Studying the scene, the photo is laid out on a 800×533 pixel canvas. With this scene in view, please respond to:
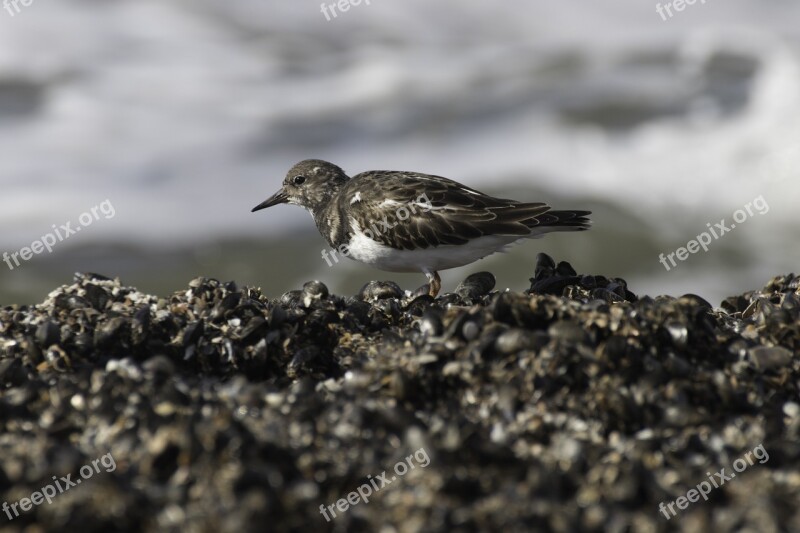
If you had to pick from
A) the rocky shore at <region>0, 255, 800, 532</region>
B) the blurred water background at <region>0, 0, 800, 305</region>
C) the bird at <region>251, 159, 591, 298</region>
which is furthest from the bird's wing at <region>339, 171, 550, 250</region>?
the blurred water background at <region>0, 0, 800, 305</region>

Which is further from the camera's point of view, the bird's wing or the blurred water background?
the blurred water background

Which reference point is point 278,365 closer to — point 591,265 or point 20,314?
point 20,314

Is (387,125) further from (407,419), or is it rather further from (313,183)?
(407,419)

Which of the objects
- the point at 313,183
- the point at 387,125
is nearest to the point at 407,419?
the point at 313,183

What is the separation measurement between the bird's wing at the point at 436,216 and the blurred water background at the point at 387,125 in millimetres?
4424

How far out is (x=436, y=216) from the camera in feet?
19.7

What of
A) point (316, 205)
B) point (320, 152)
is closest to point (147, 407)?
point (316, 205)

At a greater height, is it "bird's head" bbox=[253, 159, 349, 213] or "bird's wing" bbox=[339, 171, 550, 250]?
"bird's head" bbox=[253, 159, 349, 213]

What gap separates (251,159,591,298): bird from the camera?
5.98m

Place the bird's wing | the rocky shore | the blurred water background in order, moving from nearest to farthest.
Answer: the rocky shore, the bird's wing, the blurred water background

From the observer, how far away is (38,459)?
112 inches

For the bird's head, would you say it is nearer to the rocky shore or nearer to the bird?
the bird

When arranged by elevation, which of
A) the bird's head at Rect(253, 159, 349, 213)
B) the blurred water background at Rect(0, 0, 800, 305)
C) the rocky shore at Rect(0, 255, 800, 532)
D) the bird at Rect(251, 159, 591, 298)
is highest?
the blurred water background at Rect(0, 0, 800, 305)

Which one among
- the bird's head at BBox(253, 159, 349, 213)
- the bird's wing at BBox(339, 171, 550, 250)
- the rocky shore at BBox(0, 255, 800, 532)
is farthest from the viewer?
the bird's head at BBox(253, 159, 349, 213)
